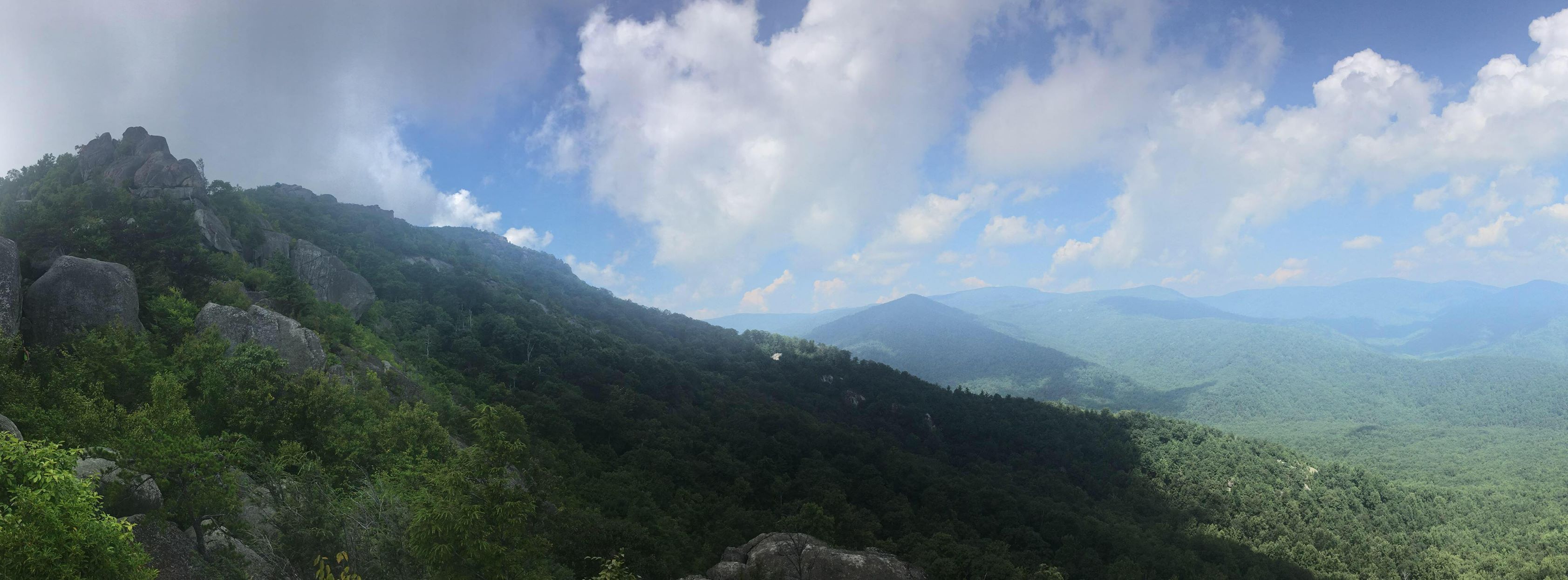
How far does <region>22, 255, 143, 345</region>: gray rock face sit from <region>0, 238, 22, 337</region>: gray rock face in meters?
0.88

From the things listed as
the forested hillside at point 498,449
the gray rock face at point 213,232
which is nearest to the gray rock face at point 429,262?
the forested hillside at point 498,449

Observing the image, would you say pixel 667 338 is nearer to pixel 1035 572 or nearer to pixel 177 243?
pixel 177 243

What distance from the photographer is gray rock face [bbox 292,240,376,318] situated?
6656 centimetres

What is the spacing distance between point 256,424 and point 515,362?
60019 mm

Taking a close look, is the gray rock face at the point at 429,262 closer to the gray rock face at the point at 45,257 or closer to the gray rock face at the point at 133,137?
the gray rock face at the point at 133,137

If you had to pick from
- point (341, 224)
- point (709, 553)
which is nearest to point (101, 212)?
point (709, 553)

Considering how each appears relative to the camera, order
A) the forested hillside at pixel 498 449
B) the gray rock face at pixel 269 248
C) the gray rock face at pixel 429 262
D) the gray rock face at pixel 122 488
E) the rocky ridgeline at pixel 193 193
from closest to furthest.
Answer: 1. the gray rock face at pixel 122 488
2. the forested hillside at pixel 498 449
3. the rocky ridgeline at pixel 193 193
4. the gray rock face at pixel 269 248
5. the gray rock face at pixel 429 262

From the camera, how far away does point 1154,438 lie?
123m

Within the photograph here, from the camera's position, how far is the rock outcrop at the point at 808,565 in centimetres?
3281

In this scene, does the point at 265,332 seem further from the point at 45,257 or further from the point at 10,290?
the point at 45,257

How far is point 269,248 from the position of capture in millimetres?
66812

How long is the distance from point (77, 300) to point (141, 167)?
44.7 metres

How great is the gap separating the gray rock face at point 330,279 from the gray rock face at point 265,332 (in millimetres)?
26904

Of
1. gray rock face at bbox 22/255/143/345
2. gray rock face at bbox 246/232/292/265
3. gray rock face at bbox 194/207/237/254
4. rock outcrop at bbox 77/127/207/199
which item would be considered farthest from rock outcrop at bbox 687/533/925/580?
rock outcrop at bbox 77/127/207/199
